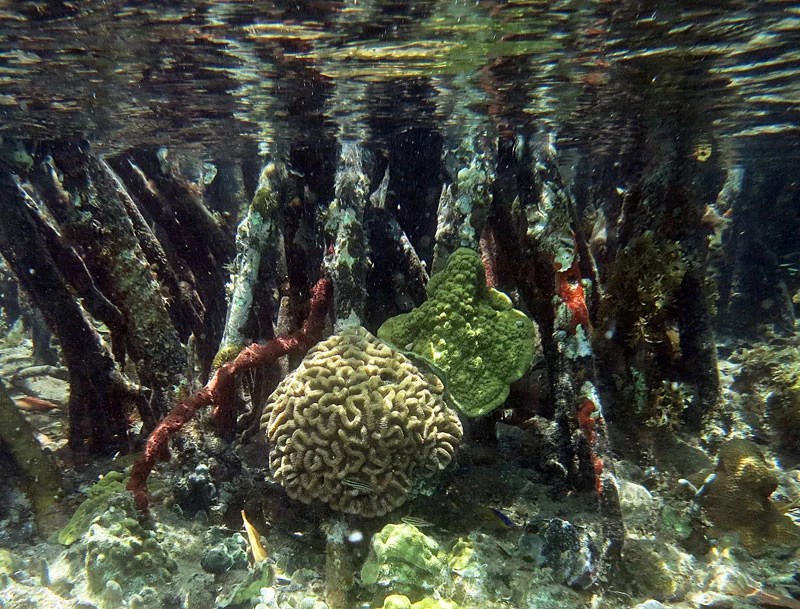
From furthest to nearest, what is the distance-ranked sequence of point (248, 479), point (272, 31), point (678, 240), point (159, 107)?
point (159, 107)
point (678, 240)
point (248, 479)
point (272, 31)

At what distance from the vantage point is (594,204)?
526 inches

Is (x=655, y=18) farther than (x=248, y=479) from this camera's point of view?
No

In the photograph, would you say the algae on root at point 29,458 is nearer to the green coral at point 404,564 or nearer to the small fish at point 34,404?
the small fish at point 34,404

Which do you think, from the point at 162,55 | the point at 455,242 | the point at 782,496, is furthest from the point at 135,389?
the point at 782,496

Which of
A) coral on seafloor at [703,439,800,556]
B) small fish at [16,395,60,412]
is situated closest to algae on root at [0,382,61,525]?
small fish at [16,395,60,412]

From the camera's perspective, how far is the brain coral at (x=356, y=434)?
4.39 meters

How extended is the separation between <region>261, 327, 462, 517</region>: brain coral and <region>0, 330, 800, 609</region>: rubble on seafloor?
380mm

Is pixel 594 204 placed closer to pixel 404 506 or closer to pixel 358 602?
pixel 404 506

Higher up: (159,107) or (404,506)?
(159,107)

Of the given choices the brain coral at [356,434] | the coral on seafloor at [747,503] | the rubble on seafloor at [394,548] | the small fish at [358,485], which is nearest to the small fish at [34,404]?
the rubble on seafloor at [394,548]

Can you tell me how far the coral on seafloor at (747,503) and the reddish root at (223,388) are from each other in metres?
5.19

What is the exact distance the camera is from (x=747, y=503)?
506 centimetres

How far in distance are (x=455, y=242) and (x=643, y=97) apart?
18.6 feet

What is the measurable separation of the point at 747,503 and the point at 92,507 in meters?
7.71
